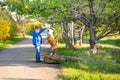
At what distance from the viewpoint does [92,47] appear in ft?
71.7

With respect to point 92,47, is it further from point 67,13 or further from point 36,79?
point 36,79

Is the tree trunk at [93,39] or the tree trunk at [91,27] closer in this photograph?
the tree trunk at [91,27]

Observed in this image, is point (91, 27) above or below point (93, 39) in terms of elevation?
above

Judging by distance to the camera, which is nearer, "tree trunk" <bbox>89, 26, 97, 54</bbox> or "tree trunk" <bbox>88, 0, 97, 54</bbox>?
"tree trunk" <bbox>88, 0, 97, 54</bbox>

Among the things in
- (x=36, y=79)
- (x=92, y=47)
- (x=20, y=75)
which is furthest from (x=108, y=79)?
(x=92, y=47)

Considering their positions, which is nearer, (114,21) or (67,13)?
(67,13)

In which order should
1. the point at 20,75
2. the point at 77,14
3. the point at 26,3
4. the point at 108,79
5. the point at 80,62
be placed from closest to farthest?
the point at 108,79 < the point at 20,75 < the point at 80,62 < the point at 26,3 < the point at 77,14

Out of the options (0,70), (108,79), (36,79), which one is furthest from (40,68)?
(108,79)

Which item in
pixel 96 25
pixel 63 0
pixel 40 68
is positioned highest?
pixel 63 0

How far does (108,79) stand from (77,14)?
9.09 m

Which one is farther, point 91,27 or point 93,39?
point 93,39

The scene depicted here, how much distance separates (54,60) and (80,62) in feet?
4.45

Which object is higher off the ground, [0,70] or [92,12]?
[92,12]

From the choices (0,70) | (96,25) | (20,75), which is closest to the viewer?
(20,75)
